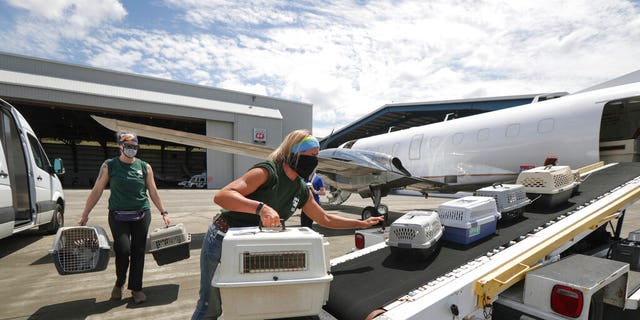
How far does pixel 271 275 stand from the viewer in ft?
4.72

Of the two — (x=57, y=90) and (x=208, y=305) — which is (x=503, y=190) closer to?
(x=208, y=305)

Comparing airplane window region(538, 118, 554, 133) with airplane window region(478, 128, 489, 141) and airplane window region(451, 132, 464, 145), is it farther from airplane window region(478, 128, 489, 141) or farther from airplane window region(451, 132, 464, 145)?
airplane window region(451, 132, 464, 145)

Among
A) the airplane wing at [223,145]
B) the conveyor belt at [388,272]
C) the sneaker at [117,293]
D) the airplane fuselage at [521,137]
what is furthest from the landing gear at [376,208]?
the sneaker at [117,293]

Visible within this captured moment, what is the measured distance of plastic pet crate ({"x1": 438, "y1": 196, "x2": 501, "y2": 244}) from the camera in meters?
2.56

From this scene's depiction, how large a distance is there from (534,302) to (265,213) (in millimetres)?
1799

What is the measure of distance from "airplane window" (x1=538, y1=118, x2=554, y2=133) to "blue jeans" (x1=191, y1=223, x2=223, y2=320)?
7263 millimetres

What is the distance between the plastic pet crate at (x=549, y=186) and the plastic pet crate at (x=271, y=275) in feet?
10.3

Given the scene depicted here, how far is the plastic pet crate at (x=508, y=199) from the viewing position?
3.05 metres

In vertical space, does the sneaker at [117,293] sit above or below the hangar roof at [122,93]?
below

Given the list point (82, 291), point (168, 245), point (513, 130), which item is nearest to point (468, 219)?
point (168, 245)

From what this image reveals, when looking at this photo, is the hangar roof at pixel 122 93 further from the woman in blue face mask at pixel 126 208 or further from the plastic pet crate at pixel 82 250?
the plastic pet crate at pixel 82 250

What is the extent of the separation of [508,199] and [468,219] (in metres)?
0.90

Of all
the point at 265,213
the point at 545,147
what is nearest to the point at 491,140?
the point at 545,147

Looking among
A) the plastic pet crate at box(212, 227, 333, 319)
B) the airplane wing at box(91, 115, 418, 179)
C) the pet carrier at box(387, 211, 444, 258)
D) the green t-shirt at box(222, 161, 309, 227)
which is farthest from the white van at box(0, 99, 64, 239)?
the pet carrier at box(387, 211, 444, 258)
